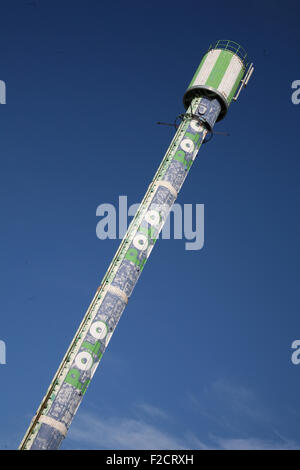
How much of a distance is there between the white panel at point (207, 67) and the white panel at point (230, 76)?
1584mm

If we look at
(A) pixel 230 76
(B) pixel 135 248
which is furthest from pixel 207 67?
(B) pixel 135 248

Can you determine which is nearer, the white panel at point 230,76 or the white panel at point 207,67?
the white panel at point 230,76

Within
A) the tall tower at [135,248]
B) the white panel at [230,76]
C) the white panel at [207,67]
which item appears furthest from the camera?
the white panel at [207,67]

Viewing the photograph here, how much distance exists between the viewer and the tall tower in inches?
1176

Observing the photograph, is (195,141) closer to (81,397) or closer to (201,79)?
(201,79)

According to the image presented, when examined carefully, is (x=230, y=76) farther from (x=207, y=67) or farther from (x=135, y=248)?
(x=135, y=248)

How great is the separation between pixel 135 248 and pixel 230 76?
2059 cm

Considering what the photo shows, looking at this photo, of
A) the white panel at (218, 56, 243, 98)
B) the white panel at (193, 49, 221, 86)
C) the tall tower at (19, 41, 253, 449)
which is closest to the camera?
the tall tower at (19, 41, 253, 449)

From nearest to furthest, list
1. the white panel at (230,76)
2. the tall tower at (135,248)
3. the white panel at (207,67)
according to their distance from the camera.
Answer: the tall tower at (135,248) < the white panel at (230,76) < the white panel at (207,67)

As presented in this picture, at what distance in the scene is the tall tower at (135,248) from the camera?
98.0ft

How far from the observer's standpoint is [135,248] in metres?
36.2

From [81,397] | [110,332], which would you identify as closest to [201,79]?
[110,332]

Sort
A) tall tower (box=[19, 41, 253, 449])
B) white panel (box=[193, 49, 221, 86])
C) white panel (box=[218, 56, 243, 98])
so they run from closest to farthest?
tall tower (box=[19, 41, 253, 449])
white panel (box=[218, 56, 243, 98])
white panel (box=[193, 49, 221, 86])

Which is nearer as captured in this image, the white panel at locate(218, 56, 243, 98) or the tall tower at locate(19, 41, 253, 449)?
the tall tower at locate(19, 41, 253, 449)
